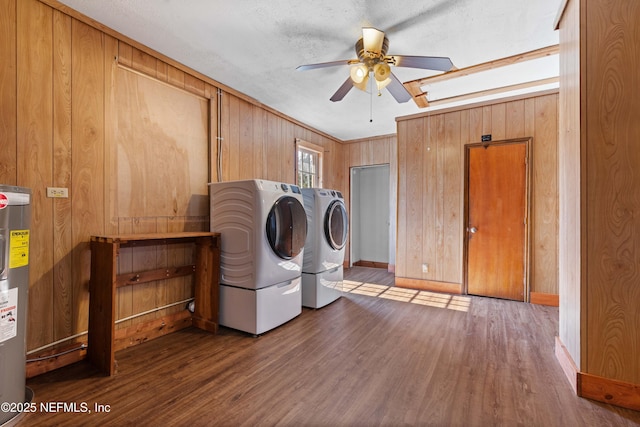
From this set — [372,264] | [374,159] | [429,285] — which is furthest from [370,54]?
[372,264]

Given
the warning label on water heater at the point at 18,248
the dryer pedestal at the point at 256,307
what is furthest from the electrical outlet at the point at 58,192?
the dryer pedestal at the point at 256,307

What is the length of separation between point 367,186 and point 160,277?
4.53 m

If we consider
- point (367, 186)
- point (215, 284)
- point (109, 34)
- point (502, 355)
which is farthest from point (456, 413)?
point (367, 186)

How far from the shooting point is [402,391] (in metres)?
1.87

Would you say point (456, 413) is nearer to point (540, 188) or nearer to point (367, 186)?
point (540, 188)

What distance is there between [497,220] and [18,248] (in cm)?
463

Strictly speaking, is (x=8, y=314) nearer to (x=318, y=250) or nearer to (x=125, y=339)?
(x=125, y=339)

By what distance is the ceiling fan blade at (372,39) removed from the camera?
2.16 meters

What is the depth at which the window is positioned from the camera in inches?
194

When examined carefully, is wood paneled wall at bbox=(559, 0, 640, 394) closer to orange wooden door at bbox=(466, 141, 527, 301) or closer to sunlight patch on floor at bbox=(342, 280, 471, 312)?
sunlight patch on floor at bbox=(342, 280, 471, 312)

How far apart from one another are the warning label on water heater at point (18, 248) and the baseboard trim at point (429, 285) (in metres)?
4.15

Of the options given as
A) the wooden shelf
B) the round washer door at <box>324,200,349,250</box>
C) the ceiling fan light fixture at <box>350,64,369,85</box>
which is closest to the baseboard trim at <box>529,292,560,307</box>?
the round washer door at <box>324,200,349,250</box>

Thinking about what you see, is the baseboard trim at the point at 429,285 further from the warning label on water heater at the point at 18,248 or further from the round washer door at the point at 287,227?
the warning label on water heater at the point at 18,248

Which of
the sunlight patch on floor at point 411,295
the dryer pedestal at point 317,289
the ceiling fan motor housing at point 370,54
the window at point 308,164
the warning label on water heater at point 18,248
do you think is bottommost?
the sunlight patch on floor at point 411,295
